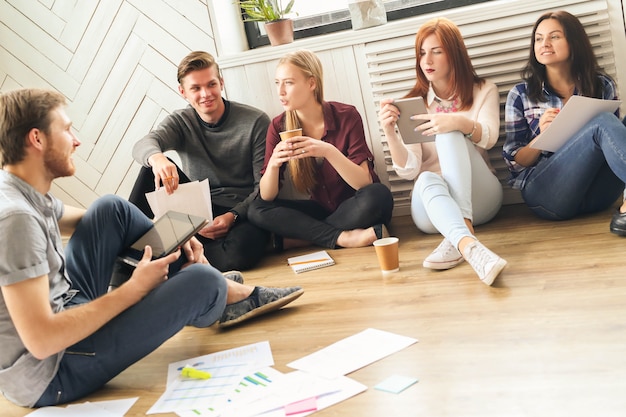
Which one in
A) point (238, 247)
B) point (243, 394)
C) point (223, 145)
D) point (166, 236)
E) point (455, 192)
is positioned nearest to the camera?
point (243, 394)

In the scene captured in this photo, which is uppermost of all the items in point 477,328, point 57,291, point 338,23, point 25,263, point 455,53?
point 338,23

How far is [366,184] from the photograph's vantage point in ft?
10.6

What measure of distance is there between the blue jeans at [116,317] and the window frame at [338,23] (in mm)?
1902

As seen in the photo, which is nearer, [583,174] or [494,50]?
[583,174]

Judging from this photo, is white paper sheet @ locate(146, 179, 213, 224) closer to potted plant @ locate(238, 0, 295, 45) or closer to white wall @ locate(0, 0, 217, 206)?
white wall @ locate(0, 0, 217, 206)

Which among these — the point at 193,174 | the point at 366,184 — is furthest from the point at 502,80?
the point at 193,174

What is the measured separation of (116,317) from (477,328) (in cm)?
102

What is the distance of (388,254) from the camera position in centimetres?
271

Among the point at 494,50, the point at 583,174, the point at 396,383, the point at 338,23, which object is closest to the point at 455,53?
the point at 494,50

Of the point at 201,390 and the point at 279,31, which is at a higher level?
the point at 279,31

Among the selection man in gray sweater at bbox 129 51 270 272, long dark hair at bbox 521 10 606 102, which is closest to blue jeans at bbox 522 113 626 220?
long dark hair at bbox 521 10 606 102

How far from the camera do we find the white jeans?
2.69m

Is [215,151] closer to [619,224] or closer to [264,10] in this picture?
[264,10]

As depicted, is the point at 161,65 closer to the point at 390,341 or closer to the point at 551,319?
the point at 390,341
